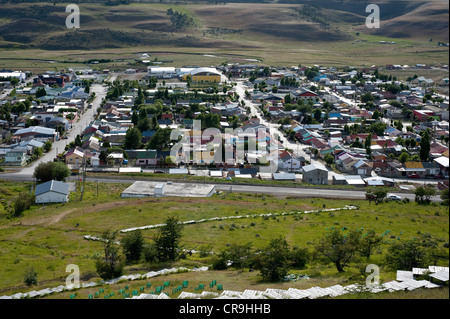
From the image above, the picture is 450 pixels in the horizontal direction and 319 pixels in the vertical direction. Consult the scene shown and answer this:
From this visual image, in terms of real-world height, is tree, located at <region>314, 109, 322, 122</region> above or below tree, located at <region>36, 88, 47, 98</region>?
below

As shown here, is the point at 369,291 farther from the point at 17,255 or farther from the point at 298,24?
the point at 298,24

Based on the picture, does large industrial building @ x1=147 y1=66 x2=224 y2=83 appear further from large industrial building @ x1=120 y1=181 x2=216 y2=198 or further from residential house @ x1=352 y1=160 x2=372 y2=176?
large industrial building @ x1=120 y1=181 x2=216 y2=198

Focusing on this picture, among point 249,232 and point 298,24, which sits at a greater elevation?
point 298,24

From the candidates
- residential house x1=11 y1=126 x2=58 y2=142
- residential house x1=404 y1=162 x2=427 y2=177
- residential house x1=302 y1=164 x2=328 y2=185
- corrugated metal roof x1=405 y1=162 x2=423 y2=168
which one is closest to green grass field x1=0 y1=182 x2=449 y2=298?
residential house x1=302 y1=164 x2=328 y2=185

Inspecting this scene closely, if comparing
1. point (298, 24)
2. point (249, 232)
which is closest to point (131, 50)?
point (298, 24)

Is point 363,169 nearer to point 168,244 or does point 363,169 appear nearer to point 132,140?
point 132,140

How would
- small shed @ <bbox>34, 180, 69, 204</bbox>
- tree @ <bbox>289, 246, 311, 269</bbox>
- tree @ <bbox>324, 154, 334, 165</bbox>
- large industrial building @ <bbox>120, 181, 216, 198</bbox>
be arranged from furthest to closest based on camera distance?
tree @ <bbox>324, 154, 334, 165</bbox> → large industrial building @ <bbox>120, 181, 216, 198</bbox> → small shed @ <bbox>34, 180, 69, 204</bbox> → tree @ <bbox>289, 246, 311, 269</bbox>

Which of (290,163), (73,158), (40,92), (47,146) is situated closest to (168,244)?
(290,163)
